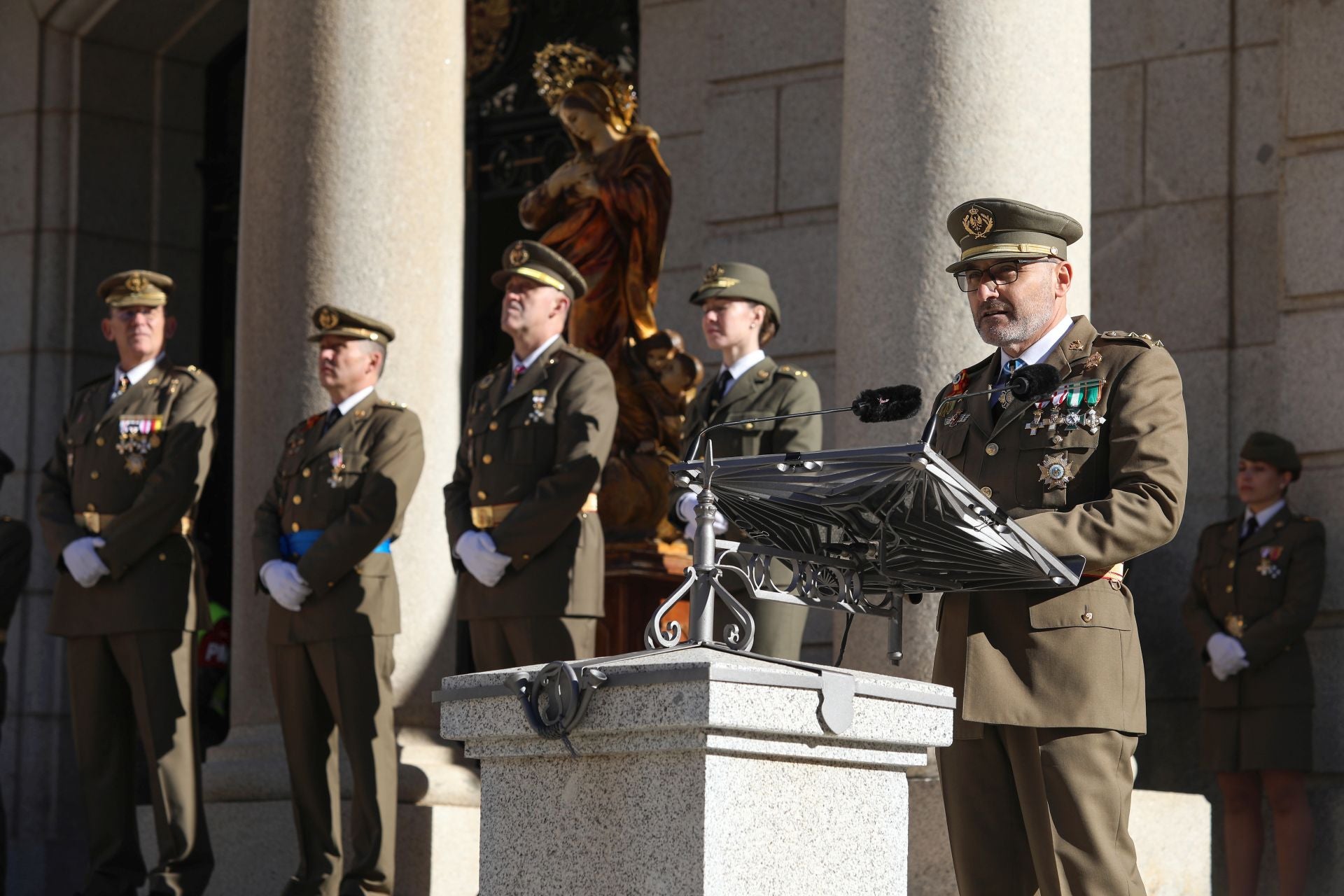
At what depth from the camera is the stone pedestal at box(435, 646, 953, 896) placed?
11.6 feet

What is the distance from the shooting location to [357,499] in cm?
778

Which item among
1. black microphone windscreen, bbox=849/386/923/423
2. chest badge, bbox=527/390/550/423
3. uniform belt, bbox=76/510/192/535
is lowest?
uniform belt, bbox=76/510/192/535

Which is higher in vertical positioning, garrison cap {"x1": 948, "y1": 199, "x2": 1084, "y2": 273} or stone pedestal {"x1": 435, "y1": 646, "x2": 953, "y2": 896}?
garrison cap {"x1": 948, "y1": 199, "x2": 1084, "y2": 273}

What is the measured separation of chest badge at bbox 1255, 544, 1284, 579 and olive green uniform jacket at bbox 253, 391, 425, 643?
3306mm

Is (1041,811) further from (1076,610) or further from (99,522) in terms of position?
(99,522)

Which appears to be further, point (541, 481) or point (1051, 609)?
point (541, 481)

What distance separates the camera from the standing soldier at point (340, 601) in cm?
762

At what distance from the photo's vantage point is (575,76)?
1049cm

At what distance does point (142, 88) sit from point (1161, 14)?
21.6 ft

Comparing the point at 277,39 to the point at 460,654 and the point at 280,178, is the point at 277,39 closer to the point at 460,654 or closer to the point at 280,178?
the point at 280,178

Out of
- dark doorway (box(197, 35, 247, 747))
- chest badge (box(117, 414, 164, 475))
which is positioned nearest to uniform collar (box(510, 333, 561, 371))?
chest badge (box(117, 414, 164, 475))

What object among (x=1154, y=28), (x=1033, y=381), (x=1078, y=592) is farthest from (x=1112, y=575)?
(x=1154, y=28)

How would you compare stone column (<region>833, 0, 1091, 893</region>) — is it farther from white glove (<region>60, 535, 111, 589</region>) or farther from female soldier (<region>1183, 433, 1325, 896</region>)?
white glove (<region>60, 535, 111, 589</region>)

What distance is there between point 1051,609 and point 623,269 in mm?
5356
